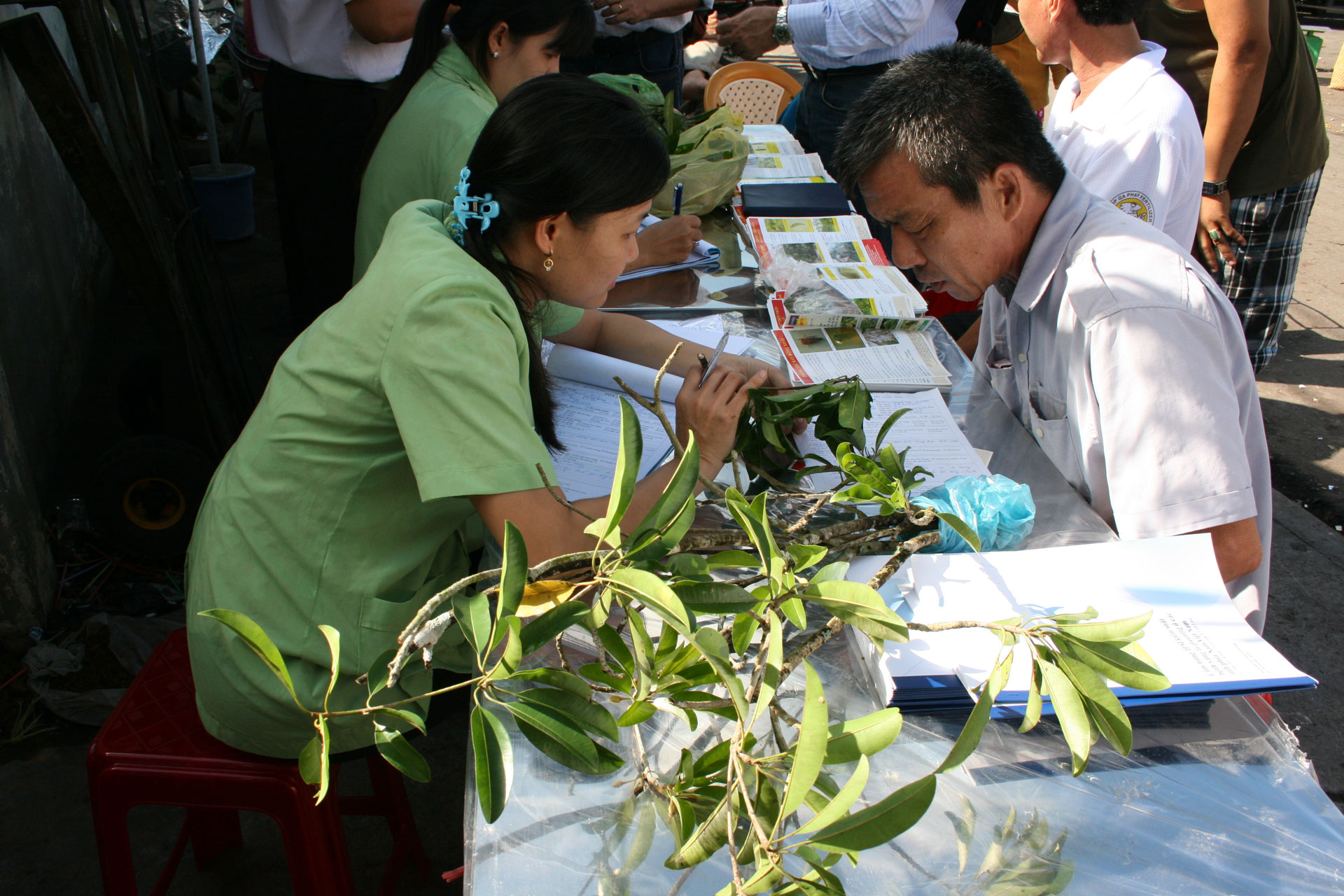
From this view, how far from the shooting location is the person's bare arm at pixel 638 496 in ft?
3.77

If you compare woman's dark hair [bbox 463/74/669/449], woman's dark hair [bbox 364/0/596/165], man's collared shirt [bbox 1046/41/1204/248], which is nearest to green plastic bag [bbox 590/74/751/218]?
woman's dark hair [bbox 364/0/596/165]

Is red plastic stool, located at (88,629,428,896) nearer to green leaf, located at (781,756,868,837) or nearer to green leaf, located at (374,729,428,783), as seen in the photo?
green leaf, located at (374,729,428,783)

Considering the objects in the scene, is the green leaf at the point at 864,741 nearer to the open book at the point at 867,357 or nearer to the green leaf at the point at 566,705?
the green leaf at the point at 566,705

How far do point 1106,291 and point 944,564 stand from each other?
544 millimetres

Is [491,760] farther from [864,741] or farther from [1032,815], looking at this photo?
[1032,815]

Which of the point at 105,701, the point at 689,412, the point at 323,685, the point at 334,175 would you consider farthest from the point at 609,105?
the point at 334,175

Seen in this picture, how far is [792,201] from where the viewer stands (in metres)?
2.71

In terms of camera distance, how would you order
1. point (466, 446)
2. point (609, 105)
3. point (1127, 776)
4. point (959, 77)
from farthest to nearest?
point (959, 77) → point (609, 105) → point (466, 446) → point (1127, 776)

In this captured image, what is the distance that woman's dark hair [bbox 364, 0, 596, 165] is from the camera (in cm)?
206

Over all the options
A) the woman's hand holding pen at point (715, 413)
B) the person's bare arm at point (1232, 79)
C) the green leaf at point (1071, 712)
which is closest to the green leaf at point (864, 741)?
the green leaf at point (1071, 712)

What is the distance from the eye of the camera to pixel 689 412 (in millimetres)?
1400

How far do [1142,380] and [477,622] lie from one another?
105 cm

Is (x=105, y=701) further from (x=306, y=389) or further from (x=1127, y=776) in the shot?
(x=1127, y=776)

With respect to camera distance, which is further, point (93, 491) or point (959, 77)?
point (93, 491)
